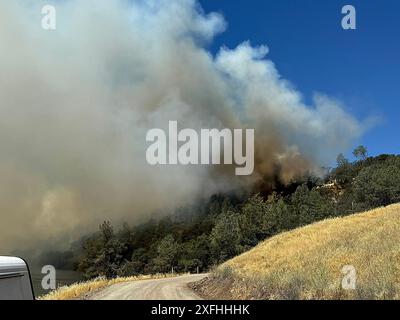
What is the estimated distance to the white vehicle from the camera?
6236 mm

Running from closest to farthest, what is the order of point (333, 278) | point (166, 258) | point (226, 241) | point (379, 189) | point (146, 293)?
point (333, 278)
point (146, 293)
point (226, 241)
point (379, 189)
point (166, 258)

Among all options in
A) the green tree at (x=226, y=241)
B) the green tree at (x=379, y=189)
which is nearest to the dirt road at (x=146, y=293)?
the green tree at (x=226, y=241)

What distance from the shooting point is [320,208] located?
404 ft

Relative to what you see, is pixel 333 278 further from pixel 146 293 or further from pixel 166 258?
pixel 166 258

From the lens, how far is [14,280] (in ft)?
21.8

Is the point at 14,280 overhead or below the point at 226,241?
overhead

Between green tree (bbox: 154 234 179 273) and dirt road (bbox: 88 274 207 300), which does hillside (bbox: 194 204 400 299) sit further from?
green tree (bbox: 154 234 179 273)

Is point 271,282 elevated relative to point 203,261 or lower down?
elevated

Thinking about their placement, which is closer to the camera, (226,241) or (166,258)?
(226,241)

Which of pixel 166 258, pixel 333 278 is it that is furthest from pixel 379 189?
pixel 333 278
